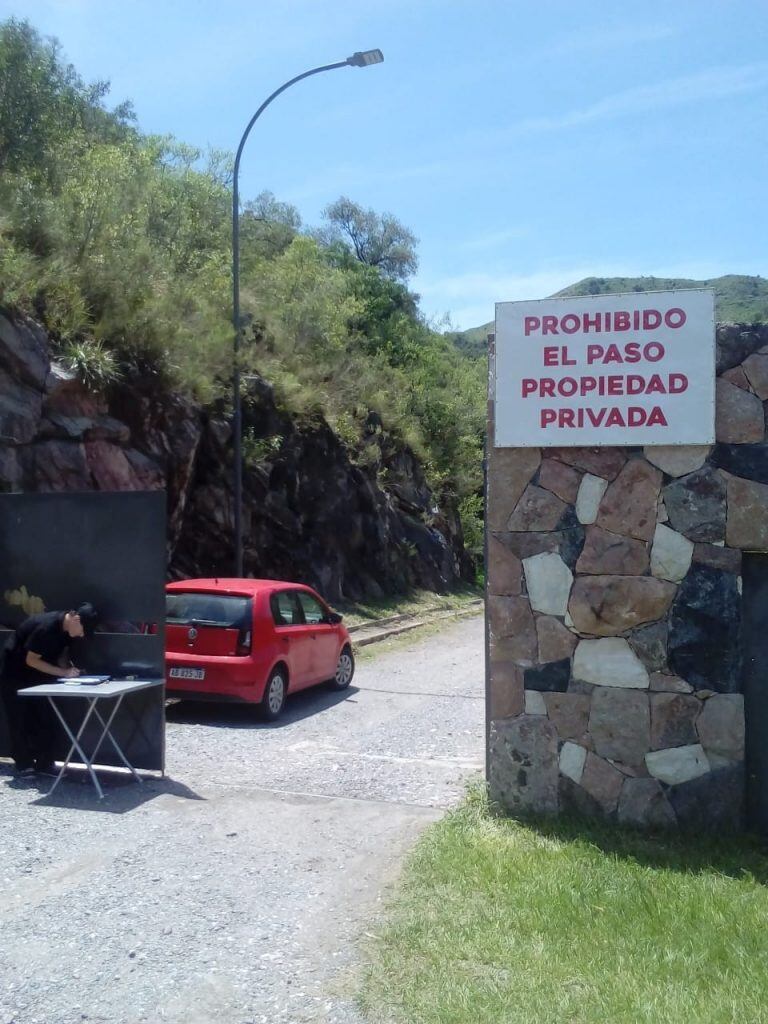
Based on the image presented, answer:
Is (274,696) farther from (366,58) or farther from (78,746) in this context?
(366,58)

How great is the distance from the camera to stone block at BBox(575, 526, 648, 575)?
283 inches

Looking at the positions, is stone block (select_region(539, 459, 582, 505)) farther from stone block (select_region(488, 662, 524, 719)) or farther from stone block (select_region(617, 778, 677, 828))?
stone block (select_region(617, 778, 677, 828))

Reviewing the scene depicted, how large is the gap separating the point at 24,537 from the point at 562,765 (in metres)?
4.82

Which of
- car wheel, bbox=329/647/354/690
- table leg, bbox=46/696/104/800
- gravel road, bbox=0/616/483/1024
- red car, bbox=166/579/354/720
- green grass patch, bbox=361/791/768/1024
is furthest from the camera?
car wheel, bbox=329/647/354/690

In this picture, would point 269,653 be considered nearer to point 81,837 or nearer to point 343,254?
point 81,837

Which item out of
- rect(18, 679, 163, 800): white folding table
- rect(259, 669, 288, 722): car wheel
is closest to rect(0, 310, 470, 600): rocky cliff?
rect(259, 669, 288, 722): car wheel

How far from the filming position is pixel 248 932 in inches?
216

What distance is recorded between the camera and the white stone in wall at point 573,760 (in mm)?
7281

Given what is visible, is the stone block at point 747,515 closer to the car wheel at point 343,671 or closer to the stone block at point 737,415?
the stone block at point 737,415

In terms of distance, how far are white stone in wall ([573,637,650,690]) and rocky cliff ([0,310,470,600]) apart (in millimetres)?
9284

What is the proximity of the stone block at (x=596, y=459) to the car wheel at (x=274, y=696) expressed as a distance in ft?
17.1

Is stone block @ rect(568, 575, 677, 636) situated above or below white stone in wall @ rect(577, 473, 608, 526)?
Result: below

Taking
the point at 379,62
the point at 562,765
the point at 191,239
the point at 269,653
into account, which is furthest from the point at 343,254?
the point at 562,765

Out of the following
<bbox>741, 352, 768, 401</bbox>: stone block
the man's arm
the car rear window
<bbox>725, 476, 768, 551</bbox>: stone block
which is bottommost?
the man's arm
